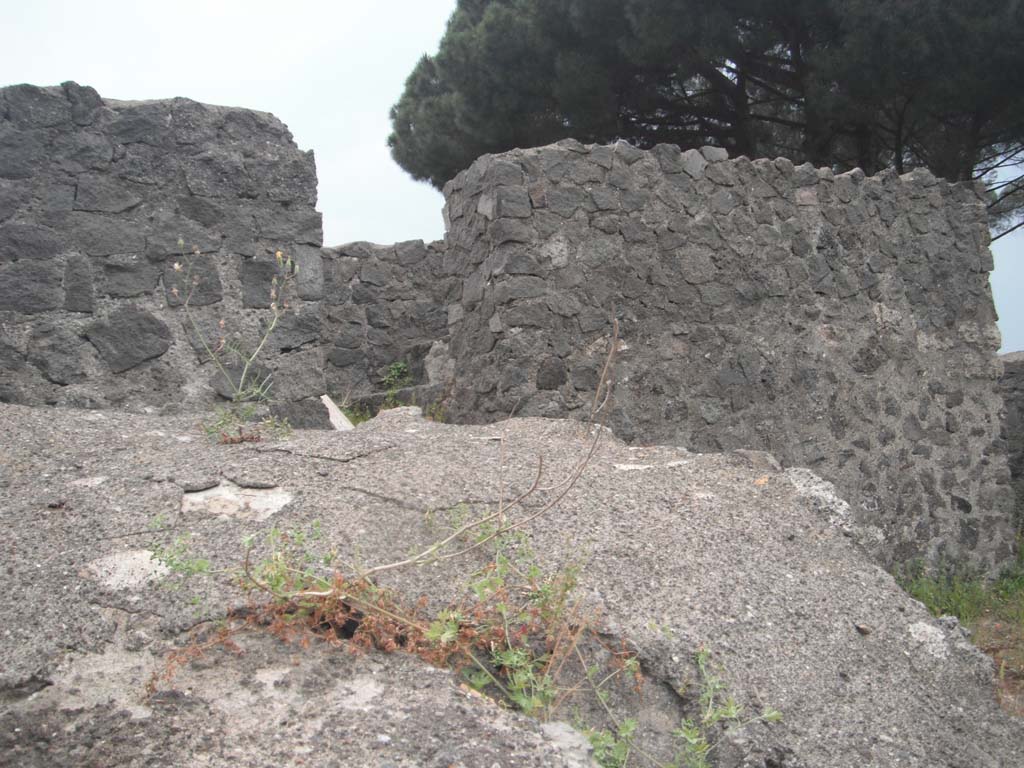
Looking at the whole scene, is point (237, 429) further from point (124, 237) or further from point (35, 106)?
point (35, 106)

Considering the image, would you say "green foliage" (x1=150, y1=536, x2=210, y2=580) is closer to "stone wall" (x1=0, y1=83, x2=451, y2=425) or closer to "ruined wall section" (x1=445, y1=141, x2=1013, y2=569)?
"stone wall" (x1=0, y1=83, x2=451, y2=425)

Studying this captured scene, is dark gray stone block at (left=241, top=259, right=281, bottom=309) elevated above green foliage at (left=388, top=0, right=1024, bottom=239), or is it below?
below

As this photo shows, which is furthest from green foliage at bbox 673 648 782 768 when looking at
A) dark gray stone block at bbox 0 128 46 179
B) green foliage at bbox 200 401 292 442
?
dark gray stone block at bbox 0 128 46 179

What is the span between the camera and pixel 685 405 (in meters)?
5.20

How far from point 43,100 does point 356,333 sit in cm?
415

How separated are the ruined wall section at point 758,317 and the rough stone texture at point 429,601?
1445mm

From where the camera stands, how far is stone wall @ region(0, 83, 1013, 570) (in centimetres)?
392

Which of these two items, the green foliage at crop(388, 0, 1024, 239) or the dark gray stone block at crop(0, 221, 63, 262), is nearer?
the dark gray stone block at crop(0, 221, 63, 262)

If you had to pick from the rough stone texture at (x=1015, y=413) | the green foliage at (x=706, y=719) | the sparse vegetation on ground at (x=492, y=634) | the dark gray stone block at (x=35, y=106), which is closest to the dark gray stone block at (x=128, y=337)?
the dark gray stone block at (x=35, y=106)

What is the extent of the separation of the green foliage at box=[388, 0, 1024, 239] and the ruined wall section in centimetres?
412

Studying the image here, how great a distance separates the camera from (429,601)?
239 cm

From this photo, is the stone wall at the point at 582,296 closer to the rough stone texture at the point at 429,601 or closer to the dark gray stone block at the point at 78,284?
the dark gray stone block at the point at 78,284

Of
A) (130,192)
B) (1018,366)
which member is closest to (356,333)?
(130,192)

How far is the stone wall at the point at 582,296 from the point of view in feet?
12.9
